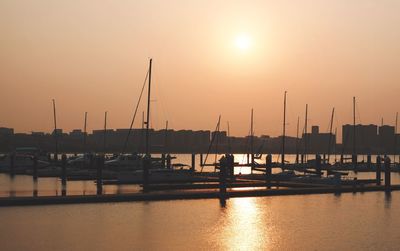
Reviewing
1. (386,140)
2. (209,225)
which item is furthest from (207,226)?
(386,140)

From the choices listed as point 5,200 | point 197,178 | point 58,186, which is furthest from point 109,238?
point 197,178

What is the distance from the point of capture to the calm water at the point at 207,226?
24.4 metres

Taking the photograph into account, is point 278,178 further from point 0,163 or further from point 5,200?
point 0,163

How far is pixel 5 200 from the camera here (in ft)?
109

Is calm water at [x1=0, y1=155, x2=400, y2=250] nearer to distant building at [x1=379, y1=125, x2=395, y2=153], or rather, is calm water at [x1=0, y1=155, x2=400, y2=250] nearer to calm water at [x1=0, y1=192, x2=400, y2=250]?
calm water at [x1=0, y1=192, x2=400, y2=250]

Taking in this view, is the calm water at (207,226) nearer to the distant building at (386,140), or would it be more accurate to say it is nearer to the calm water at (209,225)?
the calm water at (209,225)

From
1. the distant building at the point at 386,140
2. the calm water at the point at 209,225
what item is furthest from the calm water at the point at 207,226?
the distant building at the point at 386,140

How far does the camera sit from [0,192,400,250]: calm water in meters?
24.4

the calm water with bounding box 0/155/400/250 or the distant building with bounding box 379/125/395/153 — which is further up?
the distant building with bounding box 379/125/395/153

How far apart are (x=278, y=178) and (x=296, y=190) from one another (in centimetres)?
1514

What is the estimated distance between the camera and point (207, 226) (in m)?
29.1

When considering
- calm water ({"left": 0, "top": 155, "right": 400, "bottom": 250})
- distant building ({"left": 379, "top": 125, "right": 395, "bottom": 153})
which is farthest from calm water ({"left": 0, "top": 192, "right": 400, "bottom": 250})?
distant building ({"left": 379, "top": 125, "right": 395, "bottom": 153})

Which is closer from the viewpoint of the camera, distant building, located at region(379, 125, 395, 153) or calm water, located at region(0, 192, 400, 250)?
calm water, located at region(0, 192, 400, 250)

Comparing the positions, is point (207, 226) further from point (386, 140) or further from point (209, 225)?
point (386, 140)
